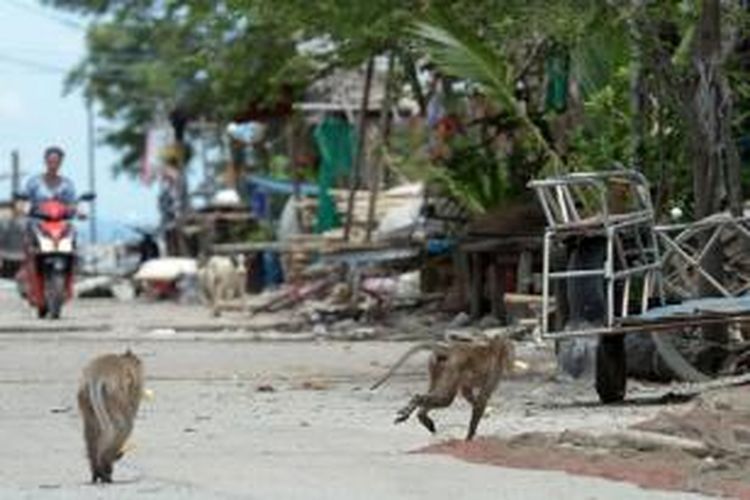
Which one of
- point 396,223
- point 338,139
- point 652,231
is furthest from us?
point 338,139

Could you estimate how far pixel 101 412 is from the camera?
7.80 m

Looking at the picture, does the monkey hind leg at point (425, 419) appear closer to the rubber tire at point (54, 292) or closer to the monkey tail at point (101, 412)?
the monkey tail at point (101, 412)

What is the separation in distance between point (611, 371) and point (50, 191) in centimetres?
1230

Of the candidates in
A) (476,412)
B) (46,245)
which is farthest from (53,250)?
(476,412)

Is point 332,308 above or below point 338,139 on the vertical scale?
below

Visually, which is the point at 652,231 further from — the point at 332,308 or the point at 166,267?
the point at 166,267

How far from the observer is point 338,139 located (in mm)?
31656

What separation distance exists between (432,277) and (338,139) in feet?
30.1

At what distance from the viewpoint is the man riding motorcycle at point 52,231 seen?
72.6 feet

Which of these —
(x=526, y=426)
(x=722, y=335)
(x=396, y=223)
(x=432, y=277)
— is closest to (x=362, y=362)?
(x=722, y=335)

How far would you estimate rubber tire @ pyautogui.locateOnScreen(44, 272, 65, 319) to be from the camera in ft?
72.5

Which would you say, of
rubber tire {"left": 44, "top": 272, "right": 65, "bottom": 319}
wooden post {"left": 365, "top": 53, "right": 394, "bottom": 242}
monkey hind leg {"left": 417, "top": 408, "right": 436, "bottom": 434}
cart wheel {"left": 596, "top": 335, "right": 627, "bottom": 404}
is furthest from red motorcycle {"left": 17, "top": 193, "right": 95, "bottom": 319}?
monkey hind leg {"left": 417, "top": 408, "right": 436, "bottom": 434}

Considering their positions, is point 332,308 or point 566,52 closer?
point 566,52

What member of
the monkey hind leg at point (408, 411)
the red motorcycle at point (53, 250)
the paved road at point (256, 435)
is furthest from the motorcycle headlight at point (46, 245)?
the monkey hind leg at point (408, 411)
